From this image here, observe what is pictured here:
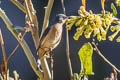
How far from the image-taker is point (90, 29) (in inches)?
19.7

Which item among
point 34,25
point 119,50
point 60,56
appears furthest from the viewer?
point 60,56

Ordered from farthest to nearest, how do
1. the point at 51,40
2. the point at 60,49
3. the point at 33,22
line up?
the point at 60,49, the point at 51,40, the point at 33,22

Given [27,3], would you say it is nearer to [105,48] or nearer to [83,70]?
[83,70]

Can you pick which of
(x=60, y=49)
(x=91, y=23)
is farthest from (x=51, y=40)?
(x=60, y=49)

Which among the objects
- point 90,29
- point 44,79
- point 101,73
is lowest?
point 101,73

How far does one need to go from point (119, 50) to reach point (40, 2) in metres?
0.69

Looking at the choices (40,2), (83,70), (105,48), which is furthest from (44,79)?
(40,2)

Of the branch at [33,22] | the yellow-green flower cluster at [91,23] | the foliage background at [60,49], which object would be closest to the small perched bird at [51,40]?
the branch at [33,22]

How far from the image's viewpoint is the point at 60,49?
194cm

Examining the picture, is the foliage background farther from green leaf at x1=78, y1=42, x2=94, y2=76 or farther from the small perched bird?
green leaf at x1=78, y1=42, x2=94, y2=76

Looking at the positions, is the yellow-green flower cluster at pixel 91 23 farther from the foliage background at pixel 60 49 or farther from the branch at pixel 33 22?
the foliage background at pixel 60 49

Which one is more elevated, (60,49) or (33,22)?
(33,22)

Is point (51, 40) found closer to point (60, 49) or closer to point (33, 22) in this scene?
point (33, 22)

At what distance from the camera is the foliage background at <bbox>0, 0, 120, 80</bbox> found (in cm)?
183
